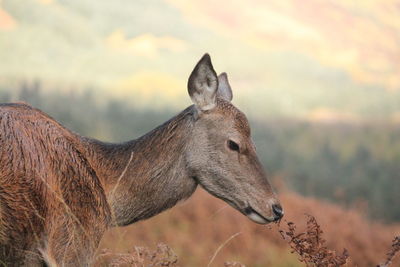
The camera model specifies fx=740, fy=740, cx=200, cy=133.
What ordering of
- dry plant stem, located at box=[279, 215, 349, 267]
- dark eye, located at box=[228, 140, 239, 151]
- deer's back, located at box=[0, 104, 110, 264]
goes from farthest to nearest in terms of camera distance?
dark eye, located at box=[228, 140, 239, 151], dry plant stem, located at box=[279, 215, 349, 267], deer's back, located at box=[0, 104, 110, 264]

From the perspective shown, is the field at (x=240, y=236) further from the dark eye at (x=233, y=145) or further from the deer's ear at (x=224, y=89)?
the dark eye at (x=233, y=145)

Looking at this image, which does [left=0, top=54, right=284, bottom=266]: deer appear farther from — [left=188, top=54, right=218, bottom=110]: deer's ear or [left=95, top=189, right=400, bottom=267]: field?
[left=95, top=189, right=400, bottom=267]: field

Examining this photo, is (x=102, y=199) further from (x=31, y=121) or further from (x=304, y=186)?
(x=304, y=186)

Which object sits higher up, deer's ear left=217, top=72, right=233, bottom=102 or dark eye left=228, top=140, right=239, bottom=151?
deer's ear left=217, top=72, right=233, bottom=102

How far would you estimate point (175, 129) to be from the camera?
5.87 m

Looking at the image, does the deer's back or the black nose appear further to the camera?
the black nose

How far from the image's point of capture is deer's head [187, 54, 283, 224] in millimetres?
5711

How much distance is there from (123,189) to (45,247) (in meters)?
0.96

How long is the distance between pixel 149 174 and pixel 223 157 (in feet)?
1.95

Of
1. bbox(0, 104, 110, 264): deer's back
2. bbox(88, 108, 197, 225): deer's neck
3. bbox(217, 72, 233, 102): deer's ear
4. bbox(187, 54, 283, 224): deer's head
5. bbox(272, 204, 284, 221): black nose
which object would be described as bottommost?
bbox(0, 104, 110, 264): deer's back

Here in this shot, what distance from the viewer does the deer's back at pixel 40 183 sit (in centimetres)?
485

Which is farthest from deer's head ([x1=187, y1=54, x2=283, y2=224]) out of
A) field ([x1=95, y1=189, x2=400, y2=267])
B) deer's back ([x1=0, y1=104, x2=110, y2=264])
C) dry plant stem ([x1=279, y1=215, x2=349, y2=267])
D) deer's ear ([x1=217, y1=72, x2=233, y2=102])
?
field ([x1=95, y1=189, x2=400, y2=267])

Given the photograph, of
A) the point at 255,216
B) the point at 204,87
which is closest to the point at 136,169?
the point at 204,87

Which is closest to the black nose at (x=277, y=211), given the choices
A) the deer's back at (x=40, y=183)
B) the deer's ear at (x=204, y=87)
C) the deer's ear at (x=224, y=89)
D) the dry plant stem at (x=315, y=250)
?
the dry plant stem at (x=315, y=250)
